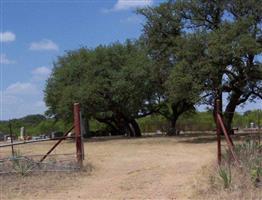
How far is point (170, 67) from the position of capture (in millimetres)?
33188

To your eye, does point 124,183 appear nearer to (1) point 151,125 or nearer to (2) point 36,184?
(2) point 36,184

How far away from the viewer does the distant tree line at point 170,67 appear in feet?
96.6

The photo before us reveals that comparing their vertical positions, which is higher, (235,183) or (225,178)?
(225,178)

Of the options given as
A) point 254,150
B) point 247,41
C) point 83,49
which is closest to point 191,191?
point 254,150

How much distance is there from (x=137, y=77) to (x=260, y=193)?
27.0 m

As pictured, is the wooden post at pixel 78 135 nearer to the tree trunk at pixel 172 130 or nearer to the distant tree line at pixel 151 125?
the tree trunk at pixel 172 130

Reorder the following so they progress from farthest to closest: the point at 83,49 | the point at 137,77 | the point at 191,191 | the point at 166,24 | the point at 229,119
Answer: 1. the point at 83,49
2. the point at 137,77
3. the point at 166,24
4. the point at 229,119
5. the point at 191,191

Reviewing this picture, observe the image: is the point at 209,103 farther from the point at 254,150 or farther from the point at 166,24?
the point at 254,150

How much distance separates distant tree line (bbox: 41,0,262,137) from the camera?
2945 centimetres

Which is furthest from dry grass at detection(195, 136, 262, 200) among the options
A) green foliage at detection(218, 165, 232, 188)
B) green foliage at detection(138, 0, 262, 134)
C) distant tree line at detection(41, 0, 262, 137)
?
green foliage at detection(138, 0, 262, 134)

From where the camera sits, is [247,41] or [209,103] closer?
[247,41]

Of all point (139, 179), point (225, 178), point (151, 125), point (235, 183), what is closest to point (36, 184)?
point (139, 179)

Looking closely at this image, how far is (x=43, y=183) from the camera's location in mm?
13773

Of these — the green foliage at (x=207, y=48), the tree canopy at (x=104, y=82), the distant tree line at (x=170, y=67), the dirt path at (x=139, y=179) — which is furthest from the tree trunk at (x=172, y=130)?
the dirt path at (x=139, y=179)
